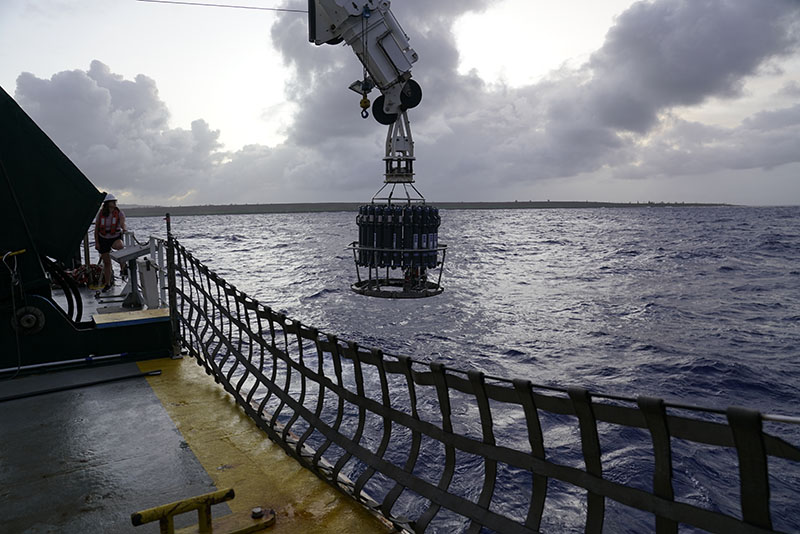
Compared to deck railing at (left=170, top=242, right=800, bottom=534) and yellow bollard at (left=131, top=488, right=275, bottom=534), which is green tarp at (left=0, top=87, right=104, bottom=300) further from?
yellow bollard at (left=131, top=488, right=275, bottom=534)

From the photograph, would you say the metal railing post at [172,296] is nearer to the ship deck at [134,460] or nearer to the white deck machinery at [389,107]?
the ship deck at [134,460]

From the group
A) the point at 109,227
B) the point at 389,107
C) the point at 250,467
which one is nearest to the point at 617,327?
the point at 389,107

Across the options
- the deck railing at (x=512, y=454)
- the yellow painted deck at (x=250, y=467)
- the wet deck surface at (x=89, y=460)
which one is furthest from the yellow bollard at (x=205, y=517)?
the deck railing at (x=512, y=454)

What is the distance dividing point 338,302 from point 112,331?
62.7ft

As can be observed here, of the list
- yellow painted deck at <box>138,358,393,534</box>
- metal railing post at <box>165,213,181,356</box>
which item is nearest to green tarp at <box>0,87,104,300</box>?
metal railing post at <box>165,213,181,356</box>

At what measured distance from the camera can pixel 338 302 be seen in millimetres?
25953

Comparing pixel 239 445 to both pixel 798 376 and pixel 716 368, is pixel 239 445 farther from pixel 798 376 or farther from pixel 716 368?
pixel 798 376

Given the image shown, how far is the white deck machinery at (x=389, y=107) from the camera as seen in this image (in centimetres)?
1472

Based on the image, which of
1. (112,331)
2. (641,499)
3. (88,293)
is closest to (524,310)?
(88,293)

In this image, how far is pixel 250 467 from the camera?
14.1 ft

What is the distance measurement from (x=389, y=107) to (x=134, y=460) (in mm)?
12710

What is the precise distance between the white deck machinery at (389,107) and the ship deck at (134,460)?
943 cm

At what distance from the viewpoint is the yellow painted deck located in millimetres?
3576

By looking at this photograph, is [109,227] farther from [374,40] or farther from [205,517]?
[205,517]
